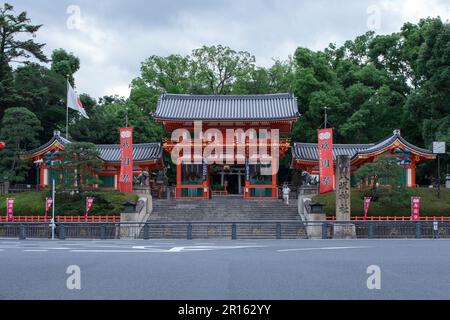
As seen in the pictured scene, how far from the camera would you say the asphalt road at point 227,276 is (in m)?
10.1

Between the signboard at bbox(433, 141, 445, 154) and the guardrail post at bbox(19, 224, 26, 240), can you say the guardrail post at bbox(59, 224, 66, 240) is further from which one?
the signboard at bbox(433, 141, 445, 154)

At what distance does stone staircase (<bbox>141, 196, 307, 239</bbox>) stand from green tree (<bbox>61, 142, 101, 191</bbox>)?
15.7ft

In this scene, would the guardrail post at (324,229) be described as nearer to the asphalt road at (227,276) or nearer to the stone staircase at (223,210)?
the stone staircase at (223,210)

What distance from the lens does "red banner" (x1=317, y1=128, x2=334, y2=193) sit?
38.7 meters

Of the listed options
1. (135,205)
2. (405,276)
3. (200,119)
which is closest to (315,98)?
(200,119)

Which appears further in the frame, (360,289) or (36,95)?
(36,95)

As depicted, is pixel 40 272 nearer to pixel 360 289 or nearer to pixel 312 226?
pixel 360 289

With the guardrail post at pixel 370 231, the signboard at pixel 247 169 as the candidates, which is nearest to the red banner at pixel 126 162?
the signboard at pixel 247 169

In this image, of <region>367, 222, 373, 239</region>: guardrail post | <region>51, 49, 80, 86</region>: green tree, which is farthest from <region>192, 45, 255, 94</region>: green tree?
<region>367, 222, 373, 239</region>: guardrail post

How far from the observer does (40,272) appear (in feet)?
42.8

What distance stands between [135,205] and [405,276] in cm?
2380

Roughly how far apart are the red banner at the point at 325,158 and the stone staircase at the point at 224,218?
8.51 feet

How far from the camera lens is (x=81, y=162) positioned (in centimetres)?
3800

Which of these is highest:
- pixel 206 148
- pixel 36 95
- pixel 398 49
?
pixel 398 49
